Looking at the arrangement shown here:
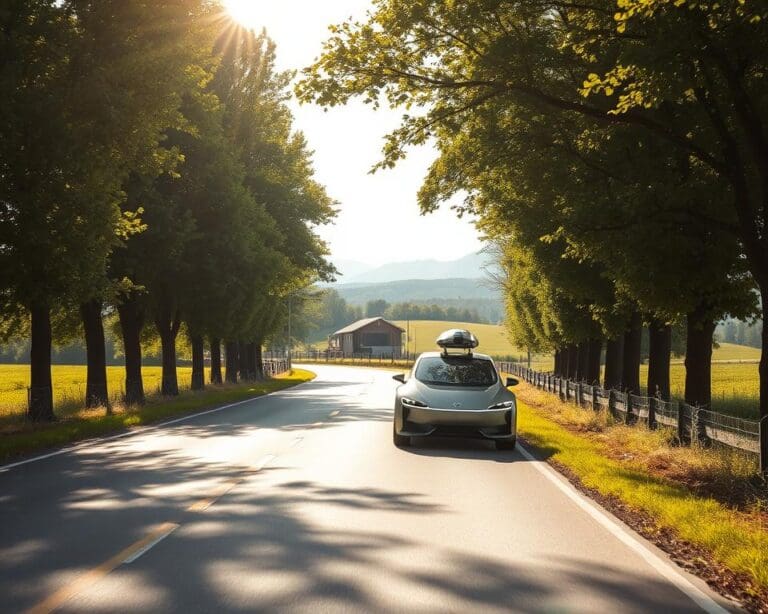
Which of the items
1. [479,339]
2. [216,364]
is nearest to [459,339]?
[216,364]

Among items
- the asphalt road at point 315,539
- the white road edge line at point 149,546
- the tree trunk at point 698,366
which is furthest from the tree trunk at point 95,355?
the white road edge line at point 149,546

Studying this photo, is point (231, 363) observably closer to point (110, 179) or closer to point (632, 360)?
point (632, 360)

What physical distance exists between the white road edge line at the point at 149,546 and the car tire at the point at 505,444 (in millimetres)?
7752

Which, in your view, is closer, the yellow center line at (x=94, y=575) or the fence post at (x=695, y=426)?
the yellow center line at (x=94, y=575)

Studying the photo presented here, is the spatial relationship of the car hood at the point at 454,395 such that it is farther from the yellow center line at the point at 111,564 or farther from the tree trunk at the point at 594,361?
the tree trunk at the point at 594,361

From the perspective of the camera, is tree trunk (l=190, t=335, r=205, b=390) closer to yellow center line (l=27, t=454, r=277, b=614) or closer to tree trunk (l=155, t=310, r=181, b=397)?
tree trunk (l=155, t=310, r=181, b=397)

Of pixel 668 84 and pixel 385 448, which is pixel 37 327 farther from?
pixel 668 84

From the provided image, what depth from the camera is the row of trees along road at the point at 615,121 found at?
1006 cm

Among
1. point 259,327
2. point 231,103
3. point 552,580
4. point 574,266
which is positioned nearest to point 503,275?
point 259,327

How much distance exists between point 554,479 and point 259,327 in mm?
37814

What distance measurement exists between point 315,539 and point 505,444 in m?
7.79

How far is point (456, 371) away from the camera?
1521 centimetres

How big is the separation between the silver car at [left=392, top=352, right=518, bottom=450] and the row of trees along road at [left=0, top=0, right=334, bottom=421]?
6.91 meters

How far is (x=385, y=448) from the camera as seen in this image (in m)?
14.4
